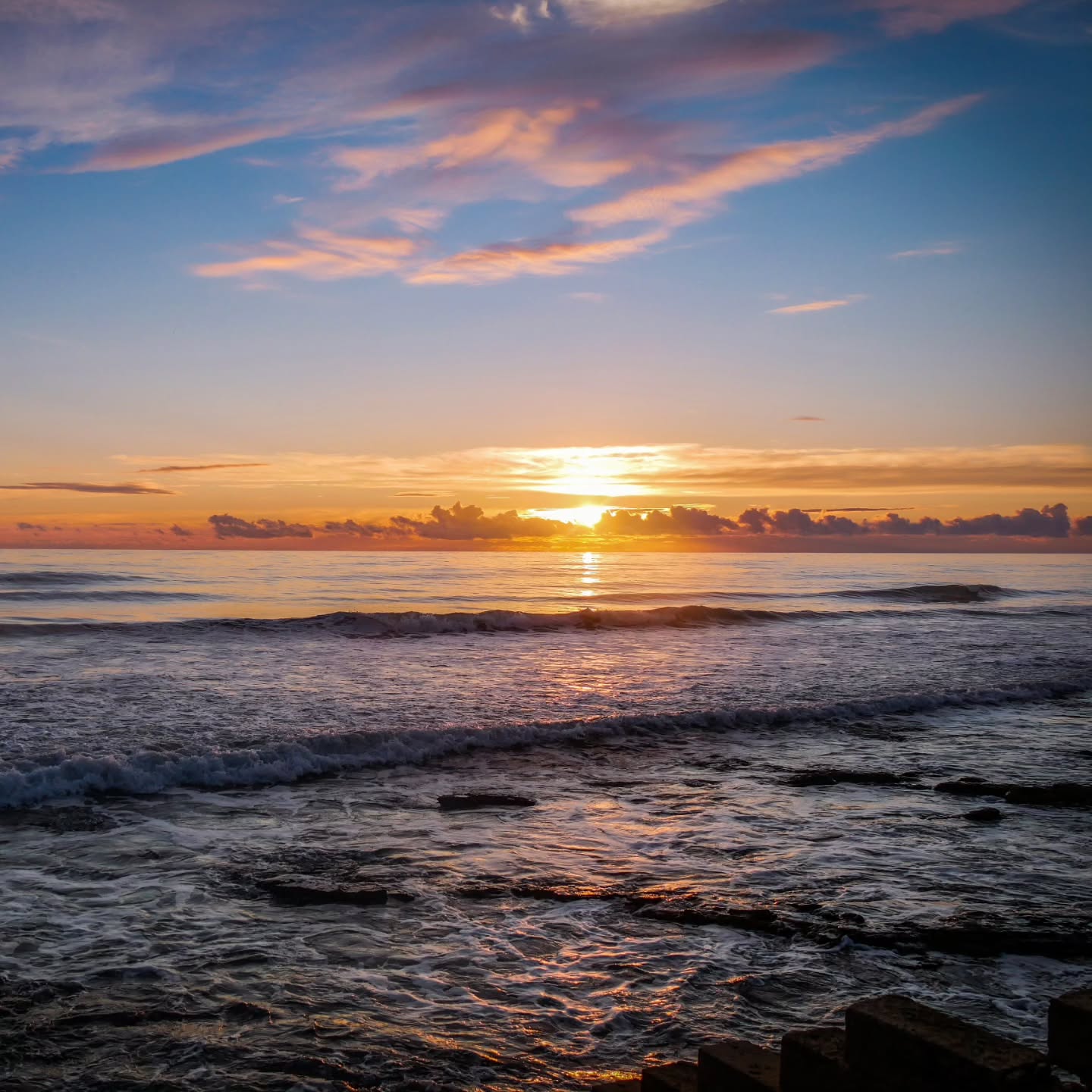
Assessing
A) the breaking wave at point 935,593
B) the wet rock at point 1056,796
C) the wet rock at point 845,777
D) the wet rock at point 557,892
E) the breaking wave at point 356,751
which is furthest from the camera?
the breaking wave at point 935,593

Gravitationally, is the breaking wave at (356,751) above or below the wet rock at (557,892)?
below

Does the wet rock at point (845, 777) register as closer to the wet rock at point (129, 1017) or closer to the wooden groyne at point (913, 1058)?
the wet rock at point (129, 1017)

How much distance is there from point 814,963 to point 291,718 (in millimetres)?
10620

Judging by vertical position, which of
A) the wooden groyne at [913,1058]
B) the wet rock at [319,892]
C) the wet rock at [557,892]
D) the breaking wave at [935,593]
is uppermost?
the wooden groyne at [913,1058]

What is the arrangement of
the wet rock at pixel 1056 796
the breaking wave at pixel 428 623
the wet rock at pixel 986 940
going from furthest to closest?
the breaking wave at pixel 428 623
the wet rock at pixel 1056 796
the wet rock at pixel 986 940

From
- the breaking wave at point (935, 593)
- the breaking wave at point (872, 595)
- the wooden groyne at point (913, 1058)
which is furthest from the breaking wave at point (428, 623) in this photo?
the wooden groyne at point (913, 1058)

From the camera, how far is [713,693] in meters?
17.8

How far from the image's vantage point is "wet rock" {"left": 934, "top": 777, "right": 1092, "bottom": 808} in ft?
31.8

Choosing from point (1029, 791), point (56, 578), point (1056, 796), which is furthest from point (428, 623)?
point (56, 578)

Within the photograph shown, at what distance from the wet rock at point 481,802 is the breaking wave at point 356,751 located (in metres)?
2.44

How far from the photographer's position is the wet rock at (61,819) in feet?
28.5

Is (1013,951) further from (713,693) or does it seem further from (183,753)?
(713,693)

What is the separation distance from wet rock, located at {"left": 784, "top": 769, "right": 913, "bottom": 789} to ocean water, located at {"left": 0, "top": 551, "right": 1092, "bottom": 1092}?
18 cm

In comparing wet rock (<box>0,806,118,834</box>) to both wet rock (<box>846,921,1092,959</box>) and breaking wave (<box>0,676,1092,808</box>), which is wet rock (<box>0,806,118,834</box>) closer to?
breaking wave (<box>0,676,1092,808</box>)
